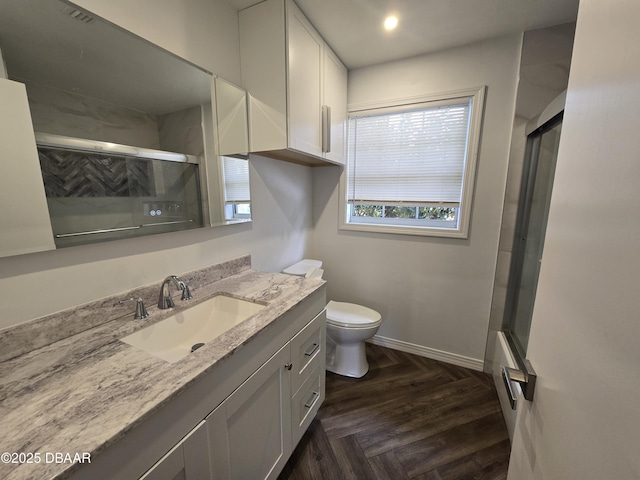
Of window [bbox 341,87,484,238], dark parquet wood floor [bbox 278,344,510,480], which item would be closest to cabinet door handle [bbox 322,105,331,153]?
window [bbox 341,87,484,238]

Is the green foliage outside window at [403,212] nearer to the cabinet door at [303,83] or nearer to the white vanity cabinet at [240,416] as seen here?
the cabinet door at [303,83]

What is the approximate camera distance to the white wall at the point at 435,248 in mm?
1732

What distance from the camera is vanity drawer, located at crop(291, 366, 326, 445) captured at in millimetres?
1244

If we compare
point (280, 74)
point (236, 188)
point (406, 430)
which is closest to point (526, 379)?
point (406, 430)

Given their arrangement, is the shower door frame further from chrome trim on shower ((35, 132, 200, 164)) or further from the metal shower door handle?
chrome trim on shower ((35, 132, 200, 164))

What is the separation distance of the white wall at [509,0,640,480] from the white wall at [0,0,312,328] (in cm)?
140

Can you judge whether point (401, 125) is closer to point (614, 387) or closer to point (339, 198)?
point (339, 198)

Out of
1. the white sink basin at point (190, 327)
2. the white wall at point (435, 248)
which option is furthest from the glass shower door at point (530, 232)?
the white sink basin at point (190, 327)

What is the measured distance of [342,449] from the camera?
1401 millimetres

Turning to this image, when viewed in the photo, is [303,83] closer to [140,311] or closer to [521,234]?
[140,311]

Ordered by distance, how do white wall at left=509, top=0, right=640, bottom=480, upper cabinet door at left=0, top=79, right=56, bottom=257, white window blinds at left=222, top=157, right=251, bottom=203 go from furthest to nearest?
1. white window blinds at left=222, top=157, right=251, bottom=203
2. upper cabinet door at left=0, top=79, right=56, bottom=257
3. white wall at left=509, top=0, right=640, bottom=480

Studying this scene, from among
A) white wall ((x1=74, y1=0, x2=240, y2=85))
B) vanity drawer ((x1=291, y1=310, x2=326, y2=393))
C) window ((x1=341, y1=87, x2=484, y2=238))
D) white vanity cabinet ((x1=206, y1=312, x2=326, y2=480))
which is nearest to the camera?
white vanity cabinet ((x1=206, y1=312, x2=326, y2=480))

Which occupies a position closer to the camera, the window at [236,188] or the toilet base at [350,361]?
the window at [236,188]

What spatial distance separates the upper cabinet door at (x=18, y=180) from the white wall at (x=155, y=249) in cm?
6
